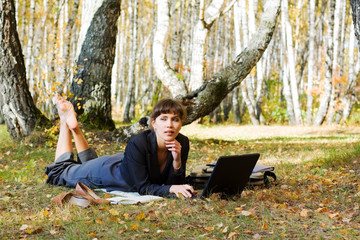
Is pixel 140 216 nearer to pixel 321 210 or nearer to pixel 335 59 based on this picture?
pixel 321 210

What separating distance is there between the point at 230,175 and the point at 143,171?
2.63 feet

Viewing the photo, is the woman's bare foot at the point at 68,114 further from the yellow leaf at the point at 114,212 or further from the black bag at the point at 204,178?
the yellow leaf at the point at 114,212

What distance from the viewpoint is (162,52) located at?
36.8 ft

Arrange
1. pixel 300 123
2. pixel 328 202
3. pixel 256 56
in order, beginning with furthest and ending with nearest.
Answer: pixel 300 123 → pixel 256 56 → pixel 328 202

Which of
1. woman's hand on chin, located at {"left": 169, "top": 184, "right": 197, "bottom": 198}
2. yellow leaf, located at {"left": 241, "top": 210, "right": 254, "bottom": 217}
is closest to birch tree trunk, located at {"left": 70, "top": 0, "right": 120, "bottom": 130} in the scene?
woman's hand on chin, located at {"left": 169, "top": 184, "right": 197, "bottom": 198}

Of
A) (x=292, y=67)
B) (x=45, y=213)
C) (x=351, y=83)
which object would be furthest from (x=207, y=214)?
(x=351, y=83)

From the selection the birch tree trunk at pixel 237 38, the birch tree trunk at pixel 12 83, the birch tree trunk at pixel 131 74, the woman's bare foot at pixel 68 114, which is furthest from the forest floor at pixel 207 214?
the birch tree trunk at pixel 131 74

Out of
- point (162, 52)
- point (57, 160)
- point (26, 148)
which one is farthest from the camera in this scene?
point (162, 52)

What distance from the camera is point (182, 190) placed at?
3764 mm

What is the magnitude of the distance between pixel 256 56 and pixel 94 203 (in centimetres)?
648

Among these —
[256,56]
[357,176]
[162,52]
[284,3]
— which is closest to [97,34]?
[162,52]

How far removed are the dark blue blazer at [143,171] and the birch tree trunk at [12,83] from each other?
453 cm

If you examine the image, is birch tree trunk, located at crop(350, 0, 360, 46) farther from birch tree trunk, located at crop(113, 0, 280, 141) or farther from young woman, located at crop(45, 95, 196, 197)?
birch tree trunk, located at crop(113, 0, 280, 141)

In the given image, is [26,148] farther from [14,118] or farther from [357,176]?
[357,176]
